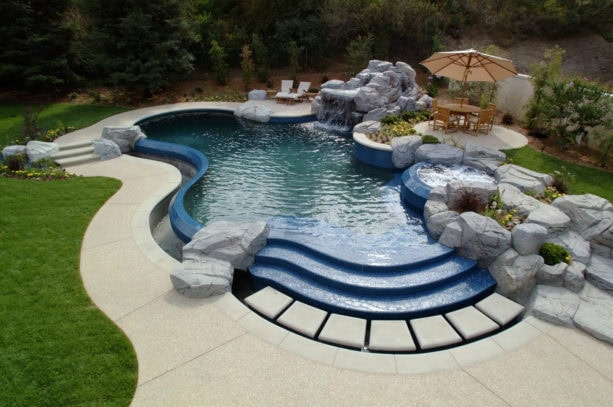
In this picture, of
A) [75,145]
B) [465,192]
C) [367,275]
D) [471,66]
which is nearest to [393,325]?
[367,275]

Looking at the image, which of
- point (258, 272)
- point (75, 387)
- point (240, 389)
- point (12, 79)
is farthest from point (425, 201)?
point (12, 79)

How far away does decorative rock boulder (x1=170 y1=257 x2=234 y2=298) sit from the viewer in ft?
21.1

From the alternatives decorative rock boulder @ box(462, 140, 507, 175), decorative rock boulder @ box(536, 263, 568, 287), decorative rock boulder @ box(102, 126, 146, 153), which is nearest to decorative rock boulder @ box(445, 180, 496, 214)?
decorative rock boulder @ box(462, 140, 507, 175)

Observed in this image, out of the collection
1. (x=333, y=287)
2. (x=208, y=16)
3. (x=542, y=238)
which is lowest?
(x=333, y=287)

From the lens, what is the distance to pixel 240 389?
4.79 m

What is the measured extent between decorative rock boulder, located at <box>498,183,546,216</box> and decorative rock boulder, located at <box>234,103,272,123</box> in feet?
37.0

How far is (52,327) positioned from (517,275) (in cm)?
790

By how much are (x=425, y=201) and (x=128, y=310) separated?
7203mm

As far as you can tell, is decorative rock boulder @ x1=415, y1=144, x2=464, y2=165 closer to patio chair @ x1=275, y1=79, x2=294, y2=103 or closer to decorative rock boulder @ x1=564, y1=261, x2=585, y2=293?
decorative rock boulder @ x1=564, y1=261, x2=585, y2=293

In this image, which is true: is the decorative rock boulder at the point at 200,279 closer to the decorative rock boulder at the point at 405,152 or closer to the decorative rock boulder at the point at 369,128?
the decorative rock boulder at the point at 405,152

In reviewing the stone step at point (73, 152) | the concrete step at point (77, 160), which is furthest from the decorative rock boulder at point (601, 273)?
the stone step at point (73, 152)

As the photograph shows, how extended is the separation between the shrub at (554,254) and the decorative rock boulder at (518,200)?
1308 millimetres

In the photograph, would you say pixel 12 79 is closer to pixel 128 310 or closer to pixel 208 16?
pixel 208 16

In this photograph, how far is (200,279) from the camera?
6504mm
